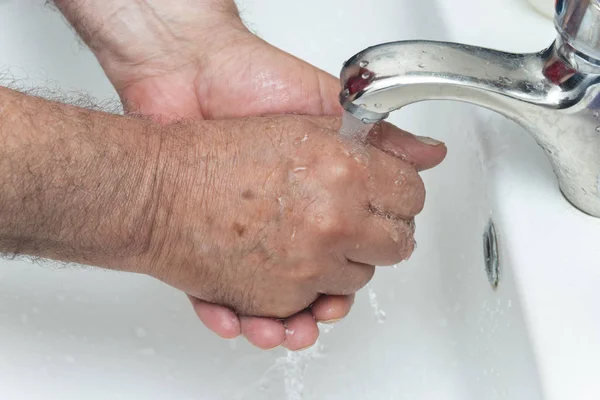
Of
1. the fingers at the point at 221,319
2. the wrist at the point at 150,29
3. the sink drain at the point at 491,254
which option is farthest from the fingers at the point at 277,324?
the wrist at the point at 150,29

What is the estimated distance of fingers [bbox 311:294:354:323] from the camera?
55cm

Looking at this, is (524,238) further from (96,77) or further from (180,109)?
(96,77)

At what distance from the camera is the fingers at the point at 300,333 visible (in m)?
0.55

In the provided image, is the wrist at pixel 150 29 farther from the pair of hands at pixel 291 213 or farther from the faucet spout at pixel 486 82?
the faucet spout at pixel 486 82

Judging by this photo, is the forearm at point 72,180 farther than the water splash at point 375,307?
No

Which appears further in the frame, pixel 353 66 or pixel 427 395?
pixel 427 395

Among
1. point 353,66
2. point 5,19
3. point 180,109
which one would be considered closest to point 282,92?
point 180,109

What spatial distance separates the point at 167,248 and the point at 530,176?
0.26 meters

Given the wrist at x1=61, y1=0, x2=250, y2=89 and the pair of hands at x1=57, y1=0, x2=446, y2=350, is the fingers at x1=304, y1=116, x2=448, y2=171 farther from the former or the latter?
the wrist at x1=61, y1=0, x2=250, y2=89

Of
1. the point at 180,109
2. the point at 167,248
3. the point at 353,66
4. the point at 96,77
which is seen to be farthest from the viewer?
the point at 96,77

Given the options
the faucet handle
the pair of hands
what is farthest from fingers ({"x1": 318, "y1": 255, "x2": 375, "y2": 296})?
the faucet handle

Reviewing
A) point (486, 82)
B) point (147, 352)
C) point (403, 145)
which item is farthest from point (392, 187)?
point (147, 352)

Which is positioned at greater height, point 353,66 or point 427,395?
point 353,66

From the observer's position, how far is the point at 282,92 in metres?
0.60
